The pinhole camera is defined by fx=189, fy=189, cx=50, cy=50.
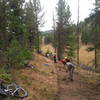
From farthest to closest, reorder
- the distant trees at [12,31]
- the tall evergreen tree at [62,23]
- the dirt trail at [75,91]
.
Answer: the tall evergreen tree at [62,23]
the distant trees at [12,31]
the dirt trail at [75,91]

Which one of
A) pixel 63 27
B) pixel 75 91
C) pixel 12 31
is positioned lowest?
pixel 75 91

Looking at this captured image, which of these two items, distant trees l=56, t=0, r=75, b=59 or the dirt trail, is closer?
the dirt trail

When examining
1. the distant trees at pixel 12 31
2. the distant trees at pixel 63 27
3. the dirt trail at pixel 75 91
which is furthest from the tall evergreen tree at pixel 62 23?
the dirt trail at pixel 75 91

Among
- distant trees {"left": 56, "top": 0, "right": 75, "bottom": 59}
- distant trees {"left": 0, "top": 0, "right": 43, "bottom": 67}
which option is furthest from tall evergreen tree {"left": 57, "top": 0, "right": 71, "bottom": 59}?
distant trees {"left": 0, "top": 0, "right": 43, "bottom": 67}

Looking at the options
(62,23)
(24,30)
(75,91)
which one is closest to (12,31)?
(24,30)

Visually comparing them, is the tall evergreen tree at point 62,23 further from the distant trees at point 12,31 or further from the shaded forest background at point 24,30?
the distant trees at point 12,31

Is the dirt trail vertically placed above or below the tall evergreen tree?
below

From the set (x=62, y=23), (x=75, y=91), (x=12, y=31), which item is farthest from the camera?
(x=62, y=23)

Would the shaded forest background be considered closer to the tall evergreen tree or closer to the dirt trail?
the tall evergreen tree

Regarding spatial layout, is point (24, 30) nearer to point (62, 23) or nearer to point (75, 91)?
point (75, 91)

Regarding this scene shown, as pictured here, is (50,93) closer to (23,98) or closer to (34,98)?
(34,98)

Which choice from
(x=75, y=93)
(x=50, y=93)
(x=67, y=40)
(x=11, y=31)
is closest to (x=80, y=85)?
(x=75, y=93)

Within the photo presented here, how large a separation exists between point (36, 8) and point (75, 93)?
25359mm

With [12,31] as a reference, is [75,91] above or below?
below
